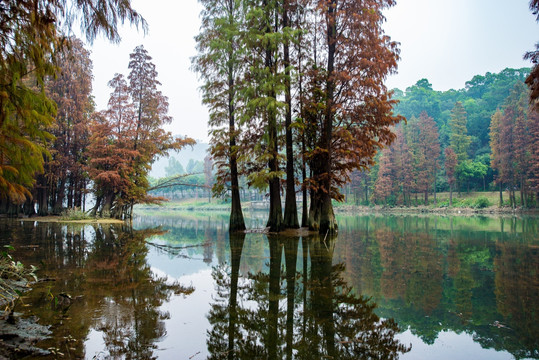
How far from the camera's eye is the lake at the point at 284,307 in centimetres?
377

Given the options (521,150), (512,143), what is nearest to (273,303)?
(521,150)

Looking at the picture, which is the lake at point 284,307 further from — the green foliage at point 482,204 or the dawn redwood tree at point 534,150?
the green foliage at point 482,204

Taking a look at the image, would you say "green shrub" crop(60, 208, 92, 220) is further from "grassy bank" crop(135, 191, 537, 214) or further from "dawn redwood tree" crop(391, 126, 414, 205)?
"dawn redwood tree" crop(391, 126, 414, 205)

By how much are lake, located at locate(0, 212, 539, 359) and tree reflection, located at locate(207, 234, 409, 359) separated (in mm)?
21

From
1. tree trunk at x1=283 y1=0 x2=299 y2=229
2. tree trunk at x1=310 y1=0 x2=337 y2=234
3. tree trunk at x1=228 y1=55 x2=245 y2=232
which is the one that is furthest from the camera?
tree trunk at x1=228 y1=55 x2=245 y2=232

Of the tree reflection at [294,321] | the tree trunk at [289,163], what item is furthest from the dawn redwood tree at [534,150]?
the tree reflection at [294,321]

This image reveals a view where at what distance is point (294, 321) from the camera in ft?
14.8

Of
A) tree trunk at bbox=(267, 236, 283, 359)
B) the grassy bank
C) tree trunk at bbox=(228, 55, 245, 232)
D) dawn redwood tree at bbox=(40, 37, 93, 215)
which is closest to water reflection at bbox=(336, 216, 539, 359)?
tree trunk at bbox=(267, 236, 283, 359)

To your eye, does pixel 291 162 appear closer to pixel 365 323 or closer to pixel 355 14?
pixel 355 14

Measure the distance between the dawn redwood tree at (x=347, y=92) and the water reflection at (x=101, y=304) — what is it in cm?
1023

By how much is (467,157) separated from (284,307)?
68208 mm

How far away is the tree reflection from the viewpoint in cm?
365

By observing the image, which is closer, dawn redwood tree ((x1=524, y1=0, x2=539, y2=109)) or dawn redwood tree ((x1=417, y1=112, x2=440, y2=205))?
dawn redwood tree ((x1=524, y1=0, x2=539, y2=109))

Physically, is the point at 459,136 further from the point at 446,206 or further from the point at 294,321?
the point at 294,321
